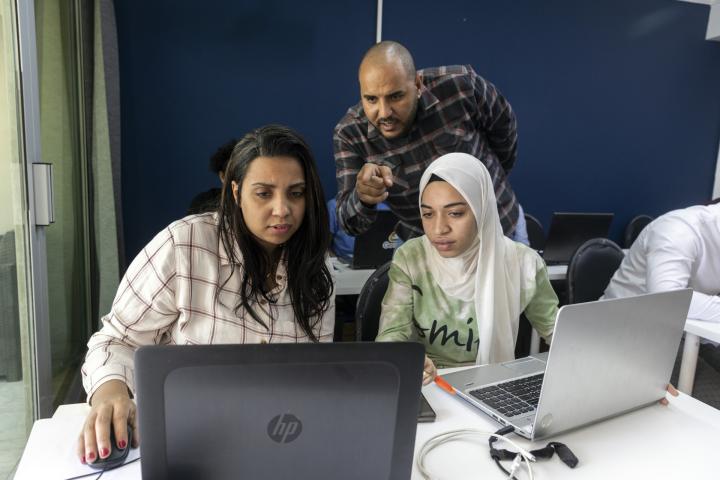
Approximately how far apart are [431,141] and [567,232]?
141 cm

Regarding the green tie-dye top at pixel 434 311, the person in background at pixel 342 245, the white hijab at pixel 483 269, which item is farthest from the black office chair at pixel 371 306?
the person in background at pixel 342 245

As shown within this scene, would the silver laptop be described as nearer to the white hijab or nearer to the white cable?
the white cable

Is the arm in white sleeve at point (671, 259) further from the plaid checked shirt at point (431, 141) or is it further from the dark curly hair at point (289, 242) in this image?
the dark curly hair at point (289, 242)

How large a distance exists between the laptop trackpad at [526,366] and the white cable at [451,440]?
301mm

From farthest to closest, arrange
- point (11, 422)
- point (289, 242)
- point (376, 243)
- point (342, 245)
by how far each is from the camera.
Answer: point (342, 245) → point (376, 243) → point (11, 422) → point (289, 242)

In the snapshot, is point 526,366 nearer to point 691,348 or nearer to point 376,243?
point 691,348

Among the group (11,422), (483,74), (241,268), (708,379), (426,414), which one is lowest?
(708,379)

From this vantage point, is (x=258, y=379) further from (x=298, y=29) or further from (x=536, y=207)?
(x=536, y=207)

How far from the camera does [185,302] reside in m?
1.13

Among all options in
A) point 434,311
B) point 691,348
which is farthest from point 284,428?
point 691,348

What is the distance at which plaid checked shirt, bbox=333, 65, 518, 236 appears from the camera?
1877 millimetres

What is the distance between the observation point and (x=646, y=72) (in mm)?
4453

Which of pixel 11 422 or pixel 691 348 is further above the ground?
pixel 691 348

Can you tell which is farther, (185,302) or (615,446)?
(185,302)
